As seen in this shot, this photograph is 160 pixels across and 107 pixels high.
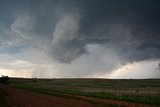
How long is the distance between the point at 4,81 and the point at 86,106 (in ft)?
421

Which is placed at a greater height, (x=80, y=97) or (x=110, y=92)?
(x=110, y=92)

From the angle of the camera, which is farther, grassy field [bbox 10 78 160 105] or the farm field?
grassy field [bbox 10 78 160 105]

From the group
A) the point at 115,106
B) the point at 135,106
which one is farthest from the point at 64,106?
the point at 135,106

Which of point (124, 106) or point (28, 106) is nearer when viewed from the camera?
point (28, 106)

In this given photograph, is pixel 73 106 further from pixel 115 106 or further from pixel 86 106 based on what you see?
pixel 115 106

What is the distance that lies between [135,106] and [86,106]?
18.6ft

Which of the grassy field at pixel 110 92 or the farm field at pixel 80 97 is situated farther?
the grassy field at pixel 110 92

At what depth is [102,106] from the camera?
30344 mm

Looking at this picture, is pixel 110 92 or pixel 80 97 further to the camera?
pixel 110 92

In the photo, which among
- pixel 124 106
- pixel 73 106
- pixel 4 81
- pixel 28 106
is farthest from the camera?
pixel 4 81

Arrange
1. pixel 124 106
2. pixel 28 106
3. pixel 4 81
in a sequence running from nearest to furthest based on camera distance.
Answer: pixel 28 106, pixel 124 106, pixel 4 81

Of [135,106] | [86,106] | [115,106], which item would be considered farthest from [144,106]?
[86,106]

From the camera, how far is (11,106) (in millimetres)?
27250

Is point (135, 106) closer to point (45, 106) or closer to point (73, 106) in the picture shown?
point (73, 106)
